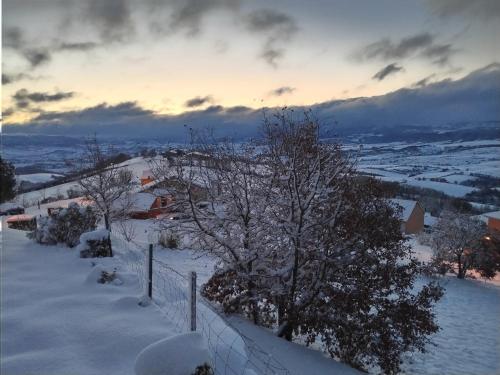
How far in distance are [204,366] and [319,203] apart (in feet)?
23.9

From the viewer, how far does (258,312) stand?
11438mm

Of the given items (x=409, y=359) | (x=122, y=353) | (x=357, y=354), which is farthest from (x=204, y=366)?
(x=409, y=359)

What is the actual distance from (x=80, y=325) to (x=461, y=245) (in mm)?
36280

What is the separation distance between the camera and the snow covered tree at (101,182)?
22.9 metres

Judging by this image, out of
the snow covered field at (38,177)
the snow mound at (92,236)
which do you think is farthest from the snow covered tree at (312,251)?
the snow covered field at (38,177)

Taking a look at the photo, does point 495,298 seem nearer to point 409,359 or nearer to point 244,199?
point 409,359

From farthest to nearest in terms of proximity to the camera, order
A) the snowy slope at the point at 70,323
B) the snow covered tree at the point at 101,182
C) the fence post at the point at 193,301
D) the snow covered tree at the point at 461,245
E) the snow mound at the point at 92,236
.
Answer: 1. the snow covered tree at the point at 461,245
2. the snow covered tree at the point at 101,182
3. the snow mound at the point at 92,236
4. the fence post at the point at 193,301
5. the snowy slope at the point at 70,323

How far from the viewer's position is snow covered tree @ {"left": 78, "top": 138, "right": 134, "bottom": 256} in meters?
22.9

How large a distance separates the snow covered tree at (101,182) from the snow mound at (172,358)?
63.2 feet

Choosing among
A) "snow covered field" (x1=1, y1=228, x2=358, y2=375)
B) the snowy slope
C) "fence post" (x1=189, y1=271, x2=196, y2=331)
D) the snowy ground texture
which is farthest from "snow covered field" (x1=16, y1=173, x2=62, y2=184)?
"fence post" (x1=189, y1=271, x2=196, y2=331)

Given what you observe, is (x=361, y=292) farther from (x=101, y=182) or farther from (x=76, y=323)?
(x=101, y=182)

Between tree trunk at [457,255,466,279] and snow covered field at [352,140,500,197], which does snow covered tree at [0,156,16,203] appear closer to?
tree trunk at [457,255,466,279]

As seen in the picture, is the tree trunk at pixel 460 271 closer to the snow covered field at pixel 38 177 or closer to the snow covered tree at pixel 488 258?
the snow covered tree at pixel 488 258

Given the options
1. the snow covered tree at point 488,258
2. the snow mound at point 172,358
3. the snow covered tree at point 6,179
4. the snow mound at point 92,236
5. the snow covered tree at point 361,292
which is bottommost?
the snow covered tree at point 488,258
